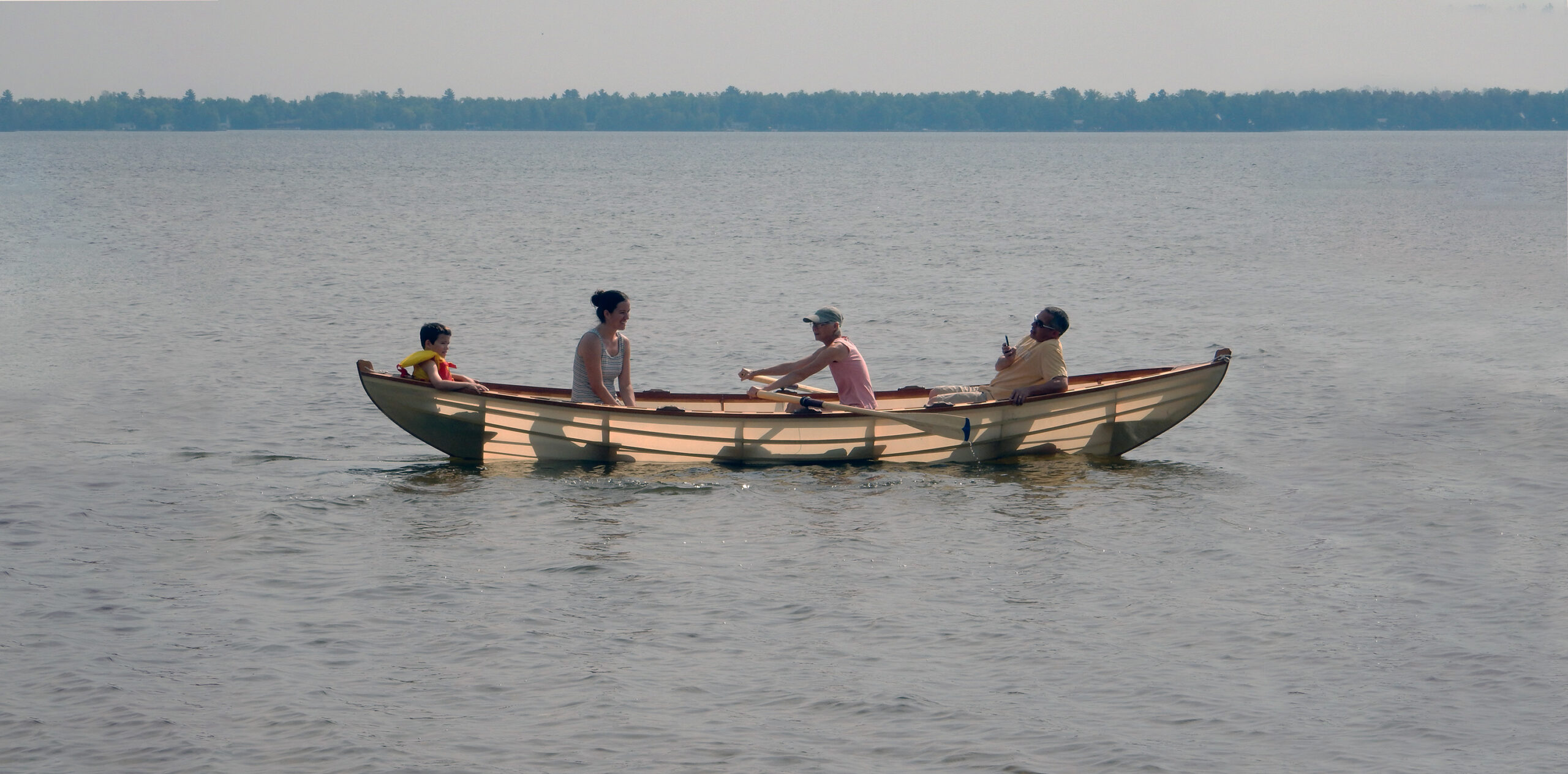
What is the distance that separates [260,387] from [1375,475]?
49.0 feet

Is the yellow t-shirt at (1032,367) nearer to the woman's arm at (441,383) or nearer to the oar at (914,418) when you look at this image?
the oar at (914,418)

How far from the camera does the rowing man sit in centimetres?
1535

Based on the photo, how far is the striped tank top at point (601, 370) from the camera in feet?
49.6

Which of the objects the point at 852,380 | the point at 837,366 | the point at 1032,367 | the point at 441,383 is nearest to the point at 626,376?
the point at 441,383

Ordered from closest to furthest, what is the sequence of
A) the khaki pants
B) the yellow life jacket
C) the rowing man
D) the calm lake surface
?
the calm lake surface
the yellow life jacket
the rowing man
the khaki pants

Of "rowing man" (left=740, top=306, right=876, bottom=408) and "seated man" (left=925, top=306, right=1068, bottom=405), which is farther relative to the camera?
"seated man" (left=925, top=306, right=1068, bottom=405)

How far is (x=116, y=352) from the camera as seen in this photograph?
24.8m

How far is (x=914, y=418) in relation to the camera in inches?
611

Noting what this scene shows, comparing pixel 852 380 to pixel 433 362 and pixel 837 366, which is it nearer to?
pixel 837 366

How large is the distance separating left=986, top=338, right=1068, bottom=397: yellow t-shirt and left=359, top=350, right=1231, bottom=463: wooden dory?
0.25 meters

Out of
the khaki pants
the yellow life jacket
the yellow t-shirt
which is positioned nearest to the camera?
the yellow life jacket

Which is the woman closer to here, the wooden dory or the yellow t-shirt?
the wooden dory

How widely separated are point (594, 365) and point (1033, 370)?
4471 millimetres

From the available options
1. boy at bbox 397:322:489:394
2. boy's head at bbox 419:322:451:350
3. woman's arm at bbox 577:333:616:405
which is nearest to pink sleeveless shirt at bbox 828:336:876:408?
woman's arm at bbox 577:333:616:405
